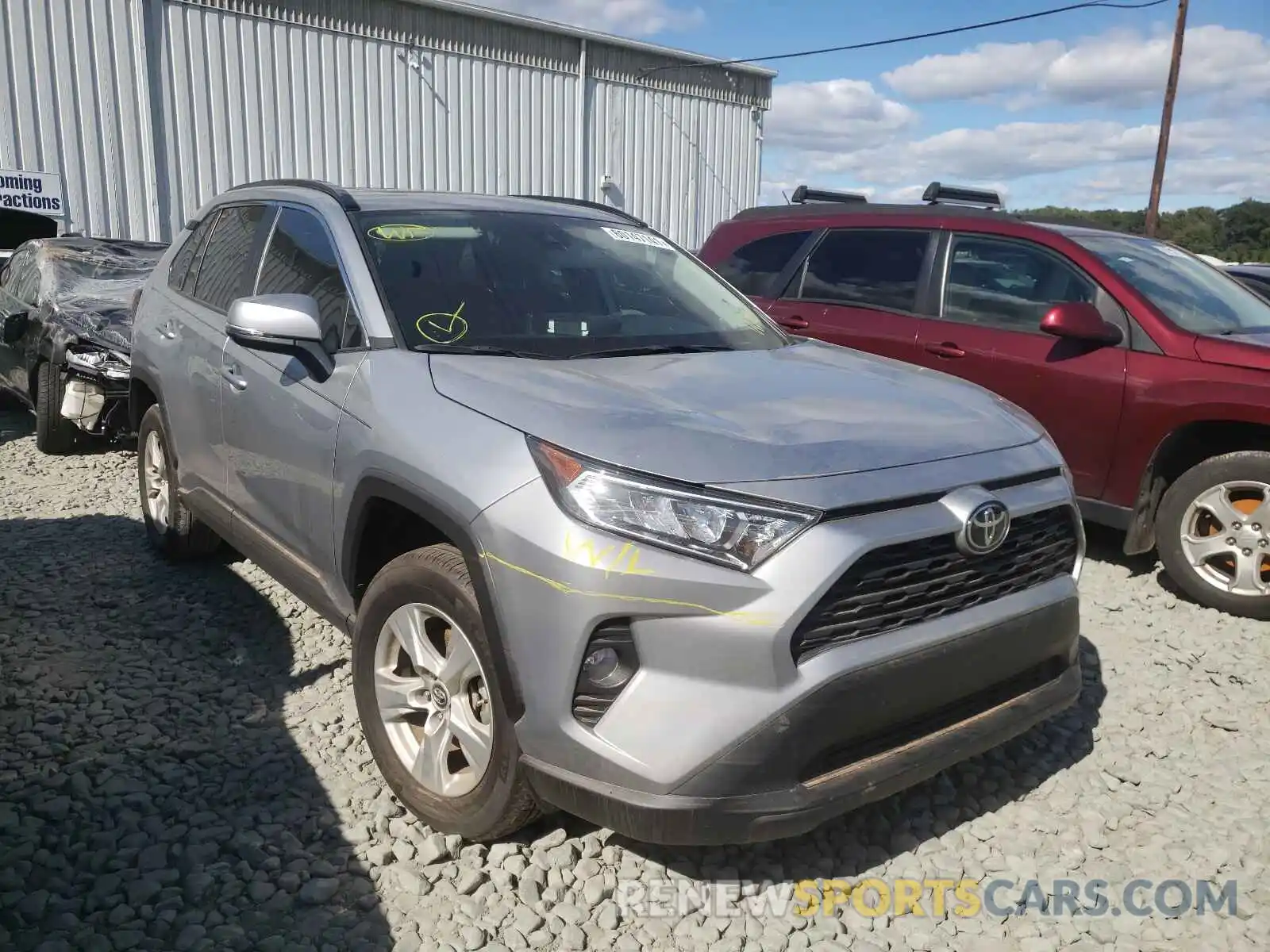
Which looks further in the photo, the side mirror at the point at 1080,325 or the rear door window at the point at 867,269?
the rear door window at the point at 867,269

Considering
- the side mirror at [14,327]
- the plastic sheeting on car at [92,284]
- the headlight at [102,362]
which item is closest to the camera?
the headlight at [102,362]

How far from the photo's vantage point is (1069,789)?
10.1ft

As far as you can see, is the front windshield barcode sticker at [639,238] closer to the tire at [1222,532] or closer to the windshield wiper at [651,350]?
the windshield wiper at [651,350]

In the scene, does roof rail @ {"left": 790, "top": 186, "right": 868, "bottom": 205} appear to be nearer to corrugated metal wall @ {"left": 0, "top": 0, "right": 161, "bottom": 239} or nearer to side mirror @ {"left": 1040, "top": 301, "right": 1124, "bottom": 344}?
side mirror @ {"left": 1040, "top": 301, "right": 1124, "bottom": 344}

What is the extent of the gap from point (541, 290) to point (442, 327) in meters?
0.49

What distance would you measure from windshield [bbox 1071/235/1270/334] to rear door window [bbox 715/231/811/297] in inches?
68.9

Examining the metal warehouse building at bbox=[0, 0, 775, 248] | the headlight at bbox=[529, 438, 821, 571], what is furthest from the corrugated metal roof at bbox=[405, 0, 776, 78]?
the headlight at bbox=[529, 438, 821, 571]

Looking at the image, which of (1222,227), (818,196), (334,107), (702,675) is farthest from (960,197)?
(1222,227)

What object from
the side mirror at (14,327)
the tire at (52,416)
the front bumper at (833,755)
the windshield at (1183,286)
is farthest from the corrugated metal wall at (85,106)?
the front bumper at (833,755)

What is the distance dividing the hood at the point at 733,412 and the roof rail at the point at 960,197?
3922 millimetres

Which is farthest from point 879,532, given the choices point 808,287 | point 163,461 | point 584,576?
point 808,287

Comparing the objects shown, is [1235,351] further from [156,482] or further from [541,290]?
[156,482]

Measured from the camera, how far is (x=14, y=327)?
7070 millimetres

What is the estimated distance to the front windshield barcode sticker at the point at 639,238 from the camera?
3926 millimetres
